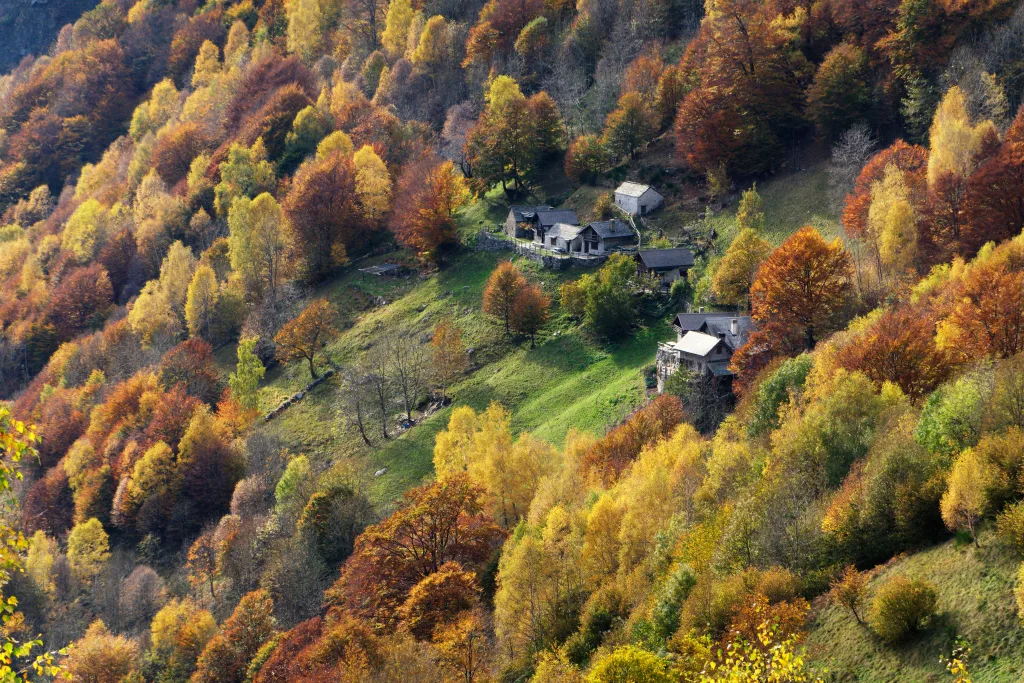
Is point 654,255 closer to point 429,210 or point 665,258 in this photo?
point 665,258

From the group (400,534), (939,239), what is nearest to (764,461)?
(400,534)

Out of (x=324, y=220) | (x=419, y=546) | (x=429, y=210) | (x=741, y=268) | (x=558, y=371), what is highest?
(x=324, y=220)

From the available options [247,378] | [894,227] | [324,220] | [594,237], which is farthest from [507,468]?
[324,220]

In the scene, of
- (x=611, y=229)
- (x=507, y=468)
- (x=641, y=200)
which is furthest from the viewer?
(x=641, y=200)

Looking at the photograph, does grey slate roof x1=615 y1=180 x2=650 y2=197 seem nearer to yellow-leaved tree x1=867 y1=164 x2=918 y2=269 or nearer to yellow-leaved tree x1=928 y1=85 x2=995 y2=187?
yellow-leaved tree x1=867 y1=164 x2=918 y2=269

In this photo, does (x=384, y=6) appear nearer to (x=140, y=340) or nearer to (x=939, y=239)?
(x=140, y=340)

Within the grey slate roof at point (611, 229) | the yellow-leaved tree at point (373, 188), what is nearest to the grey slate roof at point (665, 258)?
the grey slate roof at point (611, 229)

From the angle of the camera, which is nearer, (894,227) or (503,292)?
(894,227)

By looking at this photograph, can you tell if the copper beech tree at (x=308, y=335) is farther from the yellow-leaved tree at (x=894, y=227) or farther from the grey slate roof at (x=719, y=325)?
the yellow-leaved tree at (x=894, y=227)
